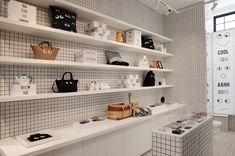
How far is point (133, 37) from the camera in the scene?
11.0 feet

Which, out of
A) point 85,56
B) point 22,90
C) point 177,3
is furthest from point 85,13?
point 177,3

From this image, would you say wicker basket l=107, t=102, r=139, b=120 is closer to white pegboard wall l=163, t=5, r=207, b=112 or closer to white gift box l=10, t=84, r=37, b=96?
white gift box l=10, t=84, r=37, b=96

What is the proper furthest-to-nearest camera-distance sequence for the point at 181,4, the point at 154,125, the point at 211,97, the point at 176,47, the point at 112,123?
the point at 211,97
the point at 176,47
the point at 181,4
the point at 154,125
the point at 112,123

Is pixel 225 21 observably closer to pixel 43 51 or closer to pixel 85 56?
pixel 85 56

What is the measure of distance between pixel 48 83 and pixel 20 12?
89cm

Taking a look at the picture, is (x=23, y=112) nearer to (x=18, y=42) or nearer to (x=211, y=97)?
(x=18, y=42)

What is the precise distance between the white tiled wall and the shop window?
12.3 feet

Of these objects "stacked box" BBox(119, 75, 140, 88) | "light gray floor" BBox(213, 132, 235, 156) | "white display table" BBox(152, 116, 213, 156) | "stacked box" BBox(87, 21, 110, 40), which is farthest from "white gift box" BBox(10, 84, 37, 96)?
"light gray floor" BBox(213, 132, 235, 156)

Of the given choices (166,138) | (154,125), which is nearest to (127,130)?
(154,125)

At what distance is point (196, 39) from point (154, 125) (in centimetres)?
242

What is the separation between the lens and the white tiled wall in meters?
1.97

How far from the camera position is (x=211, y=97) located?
508cm

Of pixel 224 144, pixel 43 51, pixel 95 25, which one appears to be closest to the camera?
pixel 43 51

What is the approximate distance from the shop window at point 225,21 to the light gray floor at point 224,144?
129 inches
